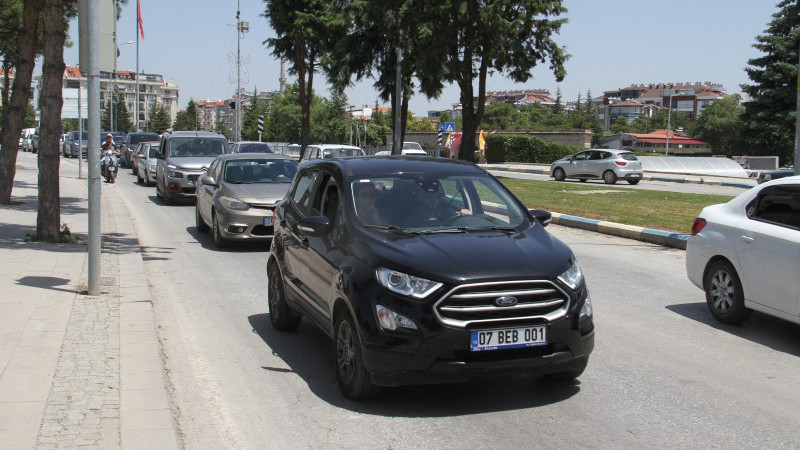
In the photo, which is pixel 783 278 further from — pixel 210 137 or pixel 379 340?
pixel 210 137

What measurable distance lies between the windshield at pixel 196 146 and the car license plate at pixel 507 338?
1921 cm

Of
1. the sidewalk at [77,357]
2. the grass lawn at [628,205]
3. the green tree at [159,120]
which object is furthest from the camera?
the green tree at [159,120]

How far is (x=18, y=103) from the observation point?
16.4m

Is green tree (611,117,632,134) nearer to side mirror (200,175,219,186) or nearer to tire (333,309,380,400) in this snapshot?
side mirror (200,175,219,186)

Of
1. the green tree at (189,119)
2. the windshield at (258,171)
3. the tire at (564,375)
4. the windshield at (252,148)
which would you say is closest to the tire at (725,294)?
the tire at (564,375)

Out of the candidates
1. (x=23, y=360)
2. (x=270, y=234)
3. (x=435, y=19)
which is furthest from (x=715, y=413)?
(x=435, y=19)

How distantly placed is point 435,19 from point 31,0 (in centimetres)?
2252

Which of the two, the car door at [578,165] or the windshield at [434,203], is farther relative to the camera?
the car door at [578,165]

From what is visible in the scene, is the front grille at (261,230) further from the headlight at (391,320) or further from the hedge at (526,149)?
the hedge at (526,149)

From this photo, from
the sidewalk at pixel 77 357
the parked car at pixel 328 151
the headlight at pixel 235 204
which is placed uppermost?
the parked car at pixel 328 151

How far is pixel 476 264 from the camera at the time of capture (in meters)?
5.00

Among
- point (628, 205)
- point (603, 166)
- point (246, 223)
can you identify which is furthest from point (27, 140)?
point (246, 223)

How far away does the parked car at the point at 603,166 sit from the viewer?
3338 cm

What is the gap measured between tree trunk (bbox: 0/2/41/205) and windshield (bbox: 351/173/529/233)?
12.1m
